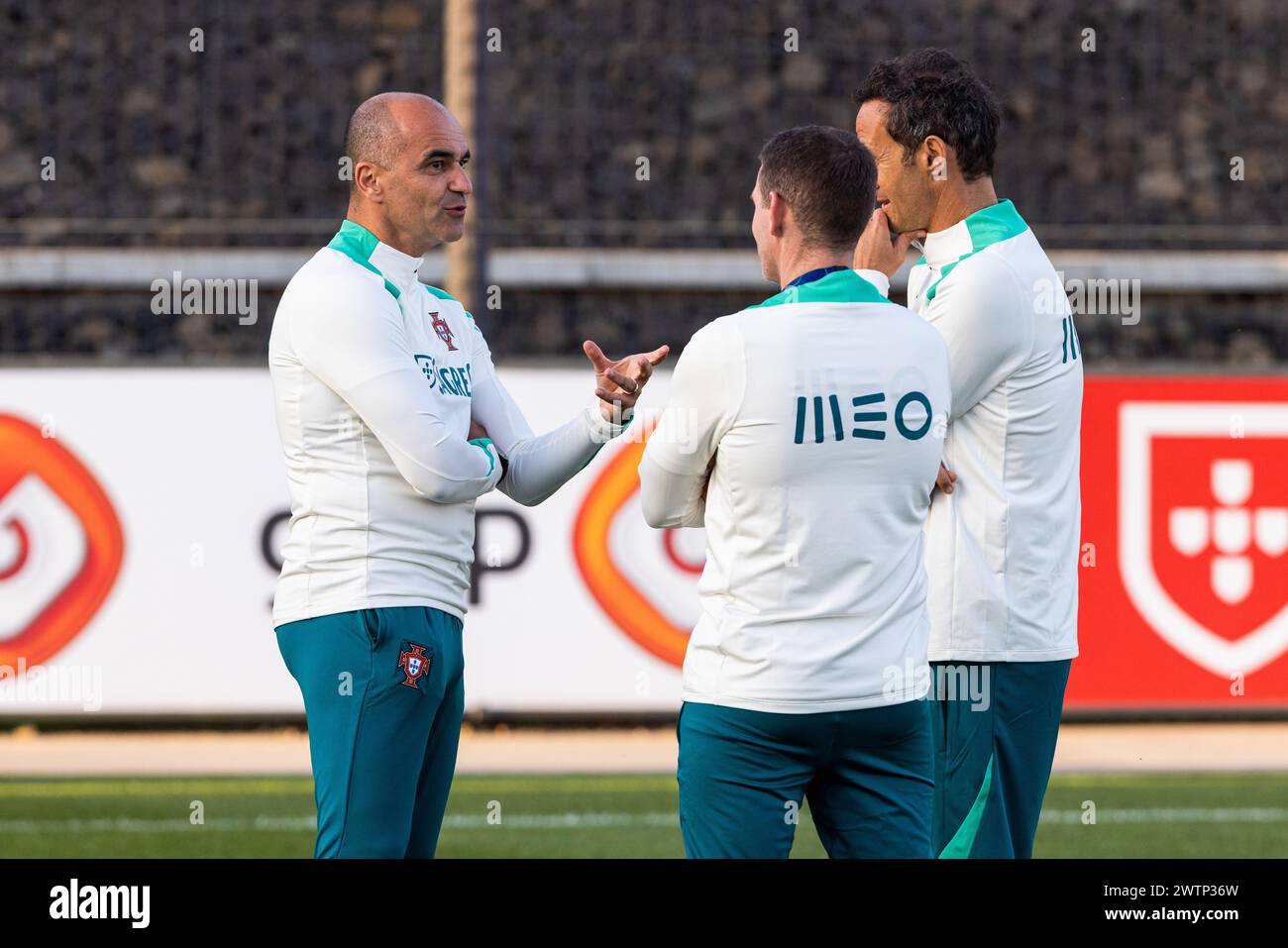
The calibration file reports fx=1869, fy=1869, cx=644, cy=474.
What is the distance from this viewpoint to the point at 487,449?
11.4 feet

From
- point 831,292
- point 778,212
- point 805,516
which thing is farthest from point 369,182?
point 805,516

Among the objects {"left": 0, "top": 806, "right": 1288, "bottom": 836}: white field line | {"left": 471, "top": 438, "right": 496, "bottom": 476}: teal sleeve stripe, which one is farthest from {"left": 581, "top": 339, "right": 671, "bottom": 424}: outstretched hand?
{"left": 0, "top": 806, "right": 1288, "bottom": 836}: white field line

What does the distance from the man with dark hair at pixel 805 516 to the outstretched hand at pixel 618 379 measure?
500 mm

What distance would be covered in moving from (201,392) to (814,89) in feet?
15.1

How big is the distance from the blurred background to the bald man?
9.28 ft

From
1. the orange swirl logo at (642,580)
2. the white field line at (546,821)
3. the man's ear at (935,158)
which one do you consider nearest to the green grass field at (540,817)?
the white field line at (546,821)

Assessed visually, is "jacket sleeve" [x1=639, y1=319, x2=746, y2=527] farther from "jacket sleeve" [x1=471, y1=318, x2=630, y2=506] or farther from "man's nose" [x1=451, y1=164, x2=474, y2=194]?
"man's nose" [x1=451, y1=164, x2=474, y2=194]

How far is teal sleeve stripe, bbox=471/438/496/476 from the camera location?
11.2 feet

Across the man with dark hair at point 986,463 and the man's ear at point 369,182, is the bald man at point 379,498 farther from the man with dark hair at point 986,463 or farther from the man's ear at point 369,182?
the man with dark hair at point 986,463

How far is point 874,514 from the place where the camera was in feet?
9.59

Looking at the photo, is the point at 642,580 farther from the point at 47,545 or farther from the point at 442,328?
the point at 442,328

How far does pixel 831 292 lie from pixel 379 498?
926 mm

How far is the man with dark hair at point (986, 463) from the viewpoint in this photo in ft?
10.9
